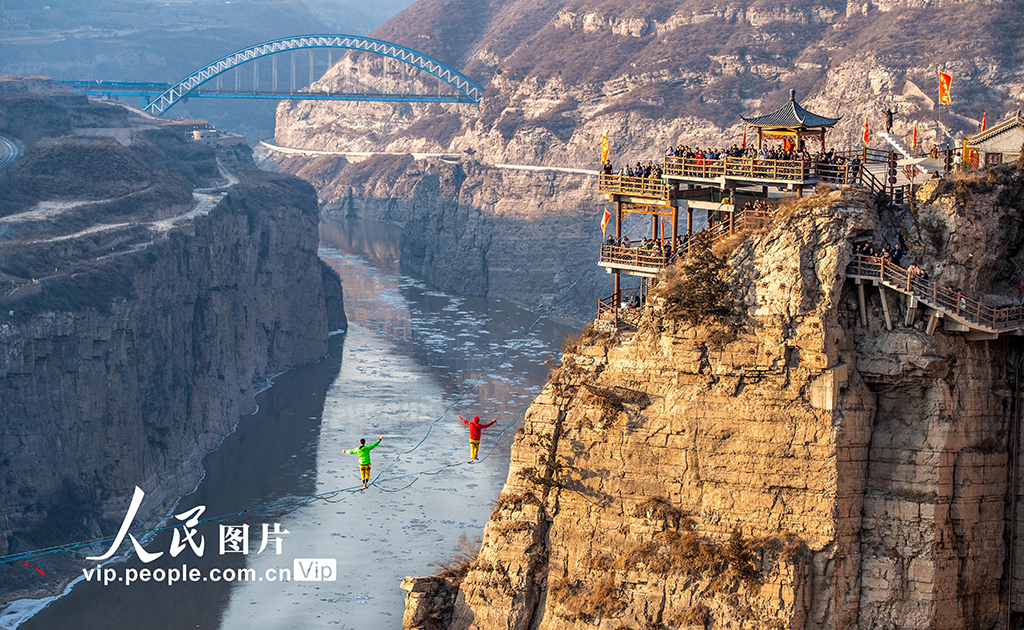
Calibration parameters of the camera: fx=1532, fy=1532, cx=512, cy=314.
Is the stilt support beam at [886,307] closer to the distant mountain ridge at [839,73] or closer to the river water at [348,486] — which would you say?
the river water at [348,486]

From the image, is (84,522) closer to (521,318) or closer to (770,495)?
(770,495)

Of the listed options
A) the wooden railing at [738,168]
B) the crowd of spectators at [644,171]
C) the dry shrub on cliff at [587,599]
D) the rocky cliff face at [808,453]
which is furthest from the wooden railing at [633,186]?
the dry shrub on cliff at [587,599]

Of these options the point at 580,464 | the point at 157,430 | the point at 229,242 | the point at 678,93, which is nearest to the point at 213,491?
the point at 157,430

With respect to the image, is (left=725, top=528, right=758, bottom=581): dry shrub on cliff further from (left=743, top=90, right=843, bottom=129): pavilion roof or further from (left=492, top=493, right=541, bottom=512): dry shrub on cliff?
(left=743, top=90, right=843, bottom=129): pavilion roof

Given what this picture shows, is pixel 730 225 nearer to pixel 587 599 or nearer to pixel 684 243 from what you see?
pixel 684 243

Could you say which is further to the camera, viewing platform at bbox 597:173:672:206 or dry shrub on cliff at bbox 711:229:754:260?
viewing platform at bbox 597:173:672:206

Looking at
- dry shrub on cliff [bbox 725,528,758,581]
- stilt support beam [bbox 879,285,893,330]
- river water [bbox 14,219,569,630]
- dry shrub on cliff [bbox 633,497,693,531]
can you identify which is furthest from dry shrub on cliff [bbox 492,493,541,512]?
river water [bbox 14,219,569,630]
